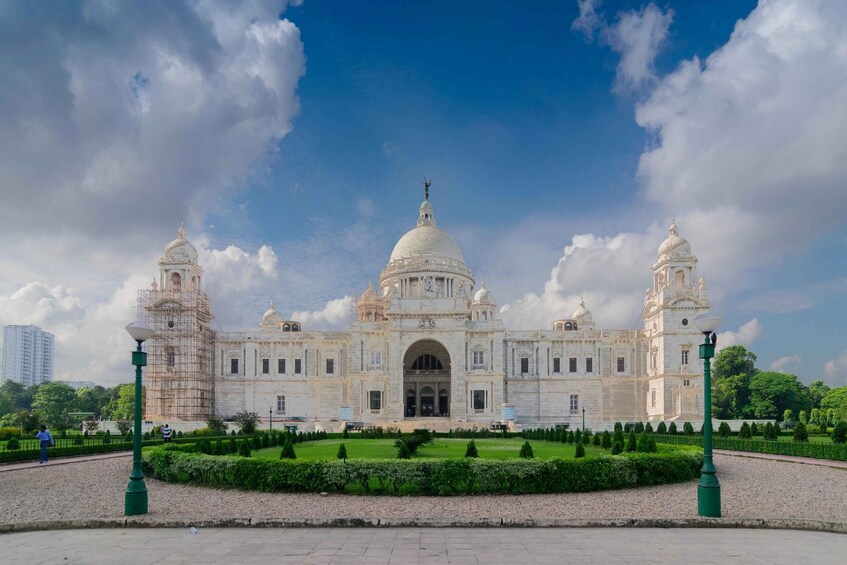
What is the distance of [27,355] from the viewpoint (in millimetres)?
180875

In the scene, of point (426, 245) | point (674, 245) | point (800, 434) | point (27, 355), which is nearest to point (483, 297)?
point (426, 245)

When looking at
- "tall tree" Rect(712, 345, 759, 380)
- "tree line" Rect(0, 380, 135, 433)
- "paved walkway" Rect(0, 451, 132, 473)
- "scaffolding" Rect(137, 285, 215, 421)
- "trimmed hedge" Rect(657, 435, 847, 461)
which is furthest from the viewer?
"tall tree" Rect(712, 345, 759, 380)

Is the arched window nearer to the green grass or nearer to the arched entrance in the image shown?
the arched entrance

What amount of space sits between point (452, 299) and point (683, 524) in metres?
47.6

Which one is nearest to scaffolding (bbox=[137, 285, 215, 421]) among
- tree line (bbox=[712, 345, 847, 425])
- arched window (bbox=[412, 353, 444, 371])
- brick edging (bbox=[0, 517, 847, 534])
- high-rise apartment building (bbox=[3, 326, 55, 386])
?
arched window (bbox=[412, 353, 444, 371])

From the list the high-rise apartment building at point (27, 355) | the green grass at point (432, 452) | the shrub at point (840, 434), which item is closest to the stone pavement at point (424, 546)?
the green grass at point (432, 452)

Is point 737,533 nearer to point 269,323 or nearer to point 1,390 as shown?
point 269,323

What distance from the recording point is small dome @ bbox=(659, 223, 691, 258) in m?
61.5

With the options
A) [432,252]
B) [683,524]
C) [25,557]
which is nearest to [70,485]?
[25,557]

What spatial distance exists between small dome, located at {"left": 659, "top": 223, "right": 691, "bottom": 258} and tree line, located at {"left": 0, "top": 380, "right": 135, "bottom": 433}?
59.9 meters

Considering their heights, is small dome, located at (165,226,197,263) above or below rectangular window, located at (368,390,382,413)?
above

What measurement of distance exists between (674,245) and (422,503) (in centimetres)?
5230

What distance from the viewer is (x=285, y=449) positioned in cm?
2083

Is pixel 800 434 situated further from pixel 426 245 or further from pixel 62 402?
pixel 62 402
